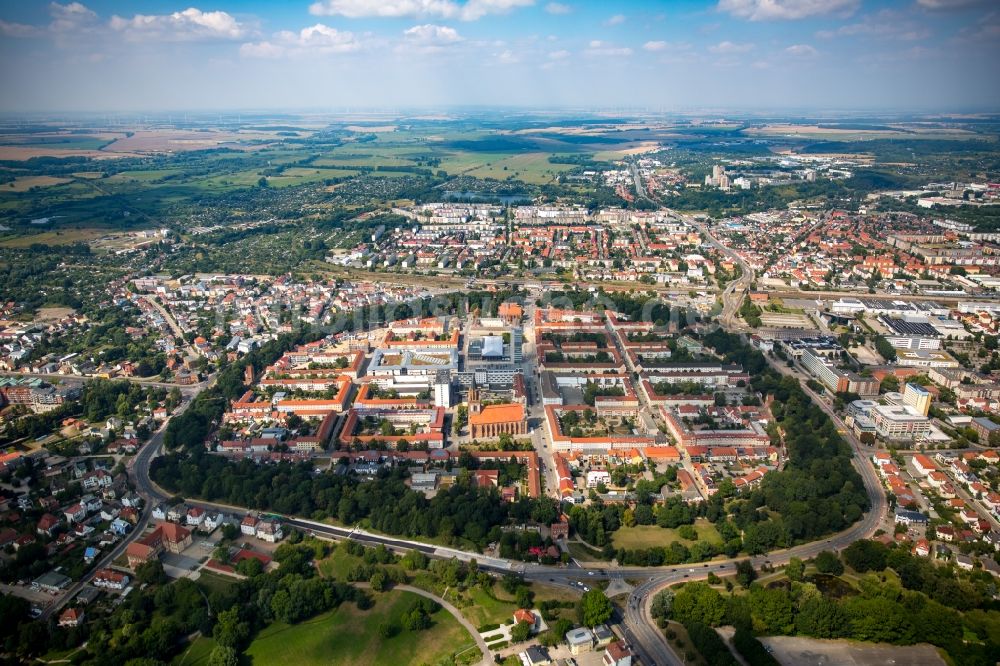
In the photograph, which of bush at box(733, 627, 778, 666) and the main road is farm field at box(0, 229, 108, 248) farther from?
bush at box(733, 627, 778, 666)

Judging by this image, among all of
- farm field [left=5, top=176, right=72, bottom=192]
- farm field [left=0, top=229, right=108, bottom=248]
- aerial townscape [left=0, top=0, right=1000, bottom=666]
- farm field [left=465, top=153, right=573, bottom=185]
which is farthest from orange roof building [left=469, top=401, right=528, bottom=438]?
farm field [left=5, top=176, right=72, bottom=192]

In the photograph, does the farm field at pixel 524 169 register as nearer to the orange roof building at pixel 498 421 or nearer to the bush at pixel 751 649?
the orange roof building at pixel 498 421

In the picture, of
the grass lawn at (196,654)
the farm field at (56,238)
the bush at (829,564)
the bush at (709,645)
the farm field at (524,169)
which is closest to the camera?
the bush at (709,645)

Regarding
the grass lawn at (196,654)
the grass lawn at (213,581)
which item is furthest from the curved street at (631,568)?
the grass lawn at (196,654)

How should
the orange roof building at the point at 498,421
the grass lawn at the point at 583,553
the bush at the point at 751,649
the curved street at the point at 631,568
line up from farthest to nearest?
the orange roof building at the point at 498,421, the grass lawn at the point at 583,553, the curved street at the point at 631,568, the bush at the point at 751,649

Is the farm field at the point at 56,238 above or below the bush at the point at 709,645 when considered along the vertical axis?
above

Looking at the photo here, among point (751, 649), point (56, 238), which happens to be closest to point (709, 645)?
point (751, 649)

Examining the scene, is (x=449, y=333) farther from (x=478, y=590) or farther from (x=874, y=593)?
(x=874, y=593)

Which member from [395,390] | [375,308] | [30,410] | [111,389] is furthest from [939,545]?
[30,410]
